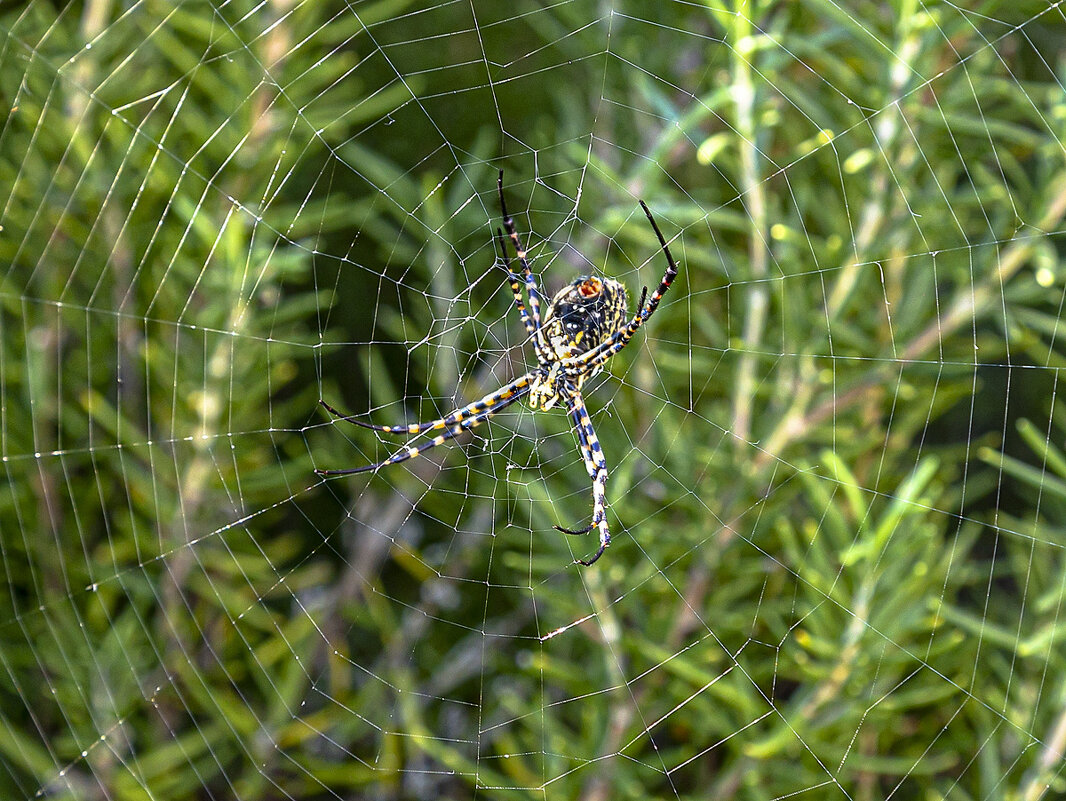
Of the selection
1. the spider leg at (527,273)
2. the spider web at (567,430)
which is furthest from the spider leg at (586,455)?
the spider leg at (527,273)

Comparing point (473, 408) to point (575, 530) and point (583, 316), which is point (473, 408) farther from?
point (575, 530)

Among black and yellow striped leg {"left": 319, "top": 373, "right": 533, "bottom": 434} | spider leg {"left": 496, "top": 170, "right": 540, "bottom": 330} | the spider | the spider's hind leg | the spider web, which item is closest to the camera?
the spider web

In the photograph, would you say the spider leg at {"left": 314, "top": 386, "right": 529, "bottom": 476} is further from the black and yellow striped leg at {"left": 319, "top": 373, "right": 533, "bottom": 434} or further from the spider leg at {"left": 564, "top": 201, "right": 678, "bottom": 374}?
the spider leg at {"left": 564, "top": 201, "right": 678, "bottom": 374}

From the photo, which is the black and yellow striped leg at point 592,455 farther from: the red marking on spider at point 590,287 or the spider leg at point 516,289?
the red marking on spider at point 590,287

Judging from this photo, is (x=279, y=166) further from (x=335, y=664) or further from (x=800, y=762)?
(x=800, y=762)

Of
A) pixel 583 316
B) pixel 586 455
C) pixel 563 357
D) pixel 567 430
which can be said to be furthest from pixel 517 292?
pixel 586 455

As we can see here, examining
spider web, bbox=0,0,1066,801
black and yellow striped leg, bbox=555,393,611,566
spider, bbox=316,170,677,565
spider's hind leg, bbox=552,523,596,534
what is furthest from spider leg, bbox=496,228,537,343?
spider's hind leg, bbox=552,523,596,534
